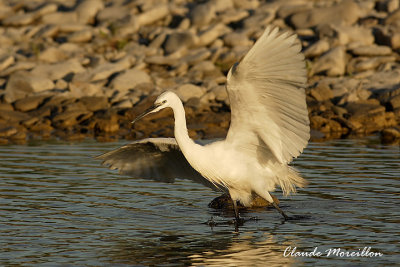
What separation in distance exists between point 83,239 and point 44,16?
19112mm

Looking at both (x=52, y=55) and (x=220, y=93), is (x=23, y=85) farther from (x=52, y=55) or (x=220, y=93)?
(x=220, y=93)

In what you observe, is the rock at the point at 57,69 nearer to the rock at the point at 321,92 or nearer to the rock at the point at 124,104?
the rock at the point at 124,104

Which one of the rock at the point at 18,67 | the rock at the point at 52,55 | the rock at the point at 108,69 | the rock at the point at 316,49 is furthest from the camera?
the rock at the point at 52,55

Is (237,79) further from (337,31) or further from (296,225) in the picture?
(337,31)

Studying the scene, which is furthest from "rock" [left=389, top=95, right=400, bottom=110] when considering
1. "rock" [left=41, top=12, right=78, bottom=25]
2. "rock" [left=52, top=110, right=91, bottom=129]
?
"rock" [left=41, top=12, right=78, bottom=25]

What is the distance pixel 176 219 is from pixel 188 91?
33.1 ft

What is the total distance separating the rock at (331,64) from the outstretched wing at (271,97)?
12.4 metres

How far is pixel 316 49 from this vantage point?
22.5 meters

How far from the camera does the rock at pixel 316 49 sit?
22.5m

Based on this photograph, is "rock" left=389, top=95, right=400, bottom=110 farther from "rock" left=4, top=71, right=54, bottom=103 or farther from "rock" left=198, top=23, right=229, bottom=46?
"rock" left=4, top=71, right=54, bottom=103

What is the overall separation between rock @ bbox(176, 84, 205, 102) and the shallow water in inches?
215

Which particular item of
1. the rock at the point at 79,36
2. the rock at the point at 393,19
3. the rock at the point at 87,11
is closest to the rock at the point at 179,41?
the rock at the point at 79,36

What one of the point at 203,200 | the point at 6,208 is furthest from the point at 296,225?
the point at 6,208

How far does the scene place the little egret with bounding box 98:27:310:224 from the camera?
8828 millimetres
